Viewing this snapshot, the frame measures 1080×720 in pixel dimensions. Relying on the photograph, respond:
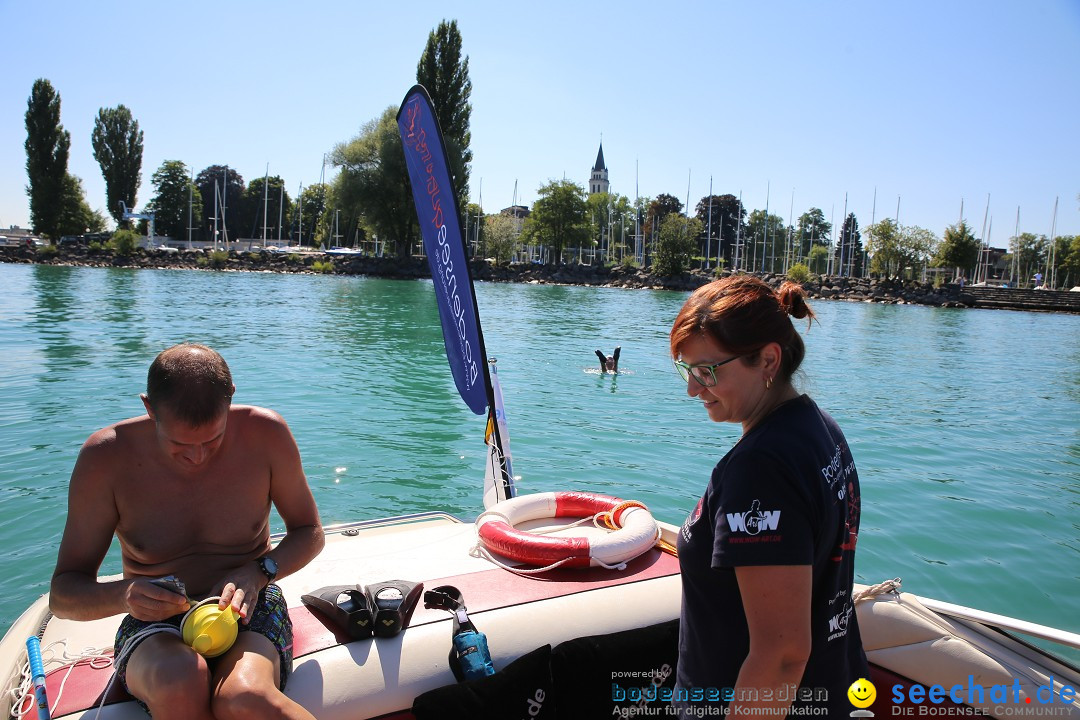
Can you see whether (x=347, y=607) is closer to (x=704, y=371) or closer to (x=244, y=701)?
(x=244, y=701)

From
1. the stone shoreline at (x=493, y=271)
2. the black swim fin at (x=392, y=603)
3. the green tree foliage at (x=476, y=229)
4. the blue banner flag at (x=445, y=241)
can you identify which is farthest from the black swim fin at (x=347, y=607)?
the green tree foliage at (x=476, y=229)

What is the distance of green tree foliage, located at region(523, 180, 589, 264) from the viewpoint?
77.0 meters

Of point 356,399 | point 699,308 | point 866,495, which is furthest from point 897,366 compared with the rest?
point 699,308

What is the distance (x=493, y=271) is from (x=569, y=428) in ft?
198

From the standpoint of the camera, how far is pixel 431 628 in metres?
2.43

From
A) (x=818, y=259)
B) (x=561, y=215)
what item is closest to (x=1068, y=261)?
(x=818, y=259)

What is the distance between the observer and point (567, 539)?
9.71 feet

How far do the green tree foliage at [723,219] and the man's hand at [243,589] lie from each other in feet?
322

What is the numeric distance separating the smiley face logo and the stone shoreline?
58.1 meters

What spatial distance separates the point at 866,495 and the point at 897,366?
13916 mm

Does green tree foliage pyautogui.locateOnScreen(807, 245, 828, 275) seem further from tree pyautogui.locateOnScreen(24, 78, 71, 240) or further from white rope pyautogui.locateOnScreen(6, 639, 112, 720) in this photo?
white rope pyautogui.locateOnScreen(6, 639, 112, 720)

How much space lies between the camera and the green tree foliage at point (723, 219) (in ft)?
319

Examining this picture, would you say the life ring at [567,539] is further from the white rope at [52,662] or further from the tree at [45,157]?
the tree at [45,157]

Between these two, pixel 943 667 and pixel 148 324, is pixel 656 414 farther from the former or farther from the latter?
pixel 148 324
